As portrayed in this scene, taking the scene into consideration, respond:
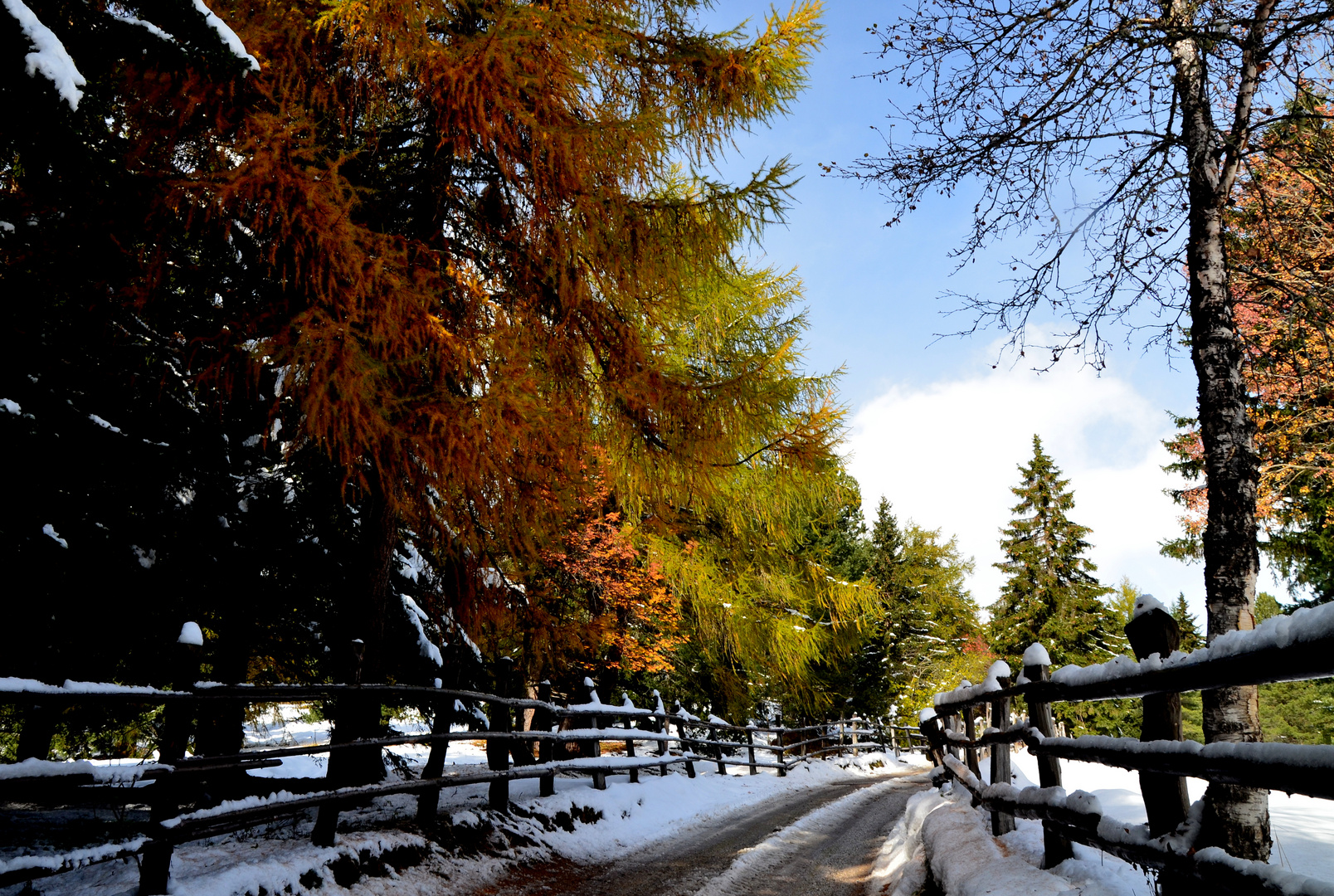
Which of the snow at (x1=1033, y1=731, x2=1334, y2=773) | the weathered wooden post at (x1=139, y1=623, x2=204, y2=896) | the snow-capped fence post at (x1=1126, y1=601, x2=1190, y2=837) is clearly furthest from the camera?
the weathered wooden post at (x1=139, y1=623, x2=204, y2=896)

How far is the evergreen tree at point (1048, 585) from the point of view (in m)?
29.5

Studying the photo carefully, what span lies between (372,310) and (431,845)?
4.25 meters

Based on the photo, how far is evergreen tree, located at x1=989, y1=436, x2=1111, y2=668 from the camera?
96.9 ft

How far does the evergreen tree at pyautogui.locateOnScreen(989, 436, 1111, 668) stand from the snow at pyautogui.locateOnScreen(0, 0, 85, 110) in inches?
1255

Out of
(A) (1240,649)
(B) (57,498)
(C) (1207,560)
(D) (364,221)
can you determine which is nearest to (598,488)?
(D) (364,221)

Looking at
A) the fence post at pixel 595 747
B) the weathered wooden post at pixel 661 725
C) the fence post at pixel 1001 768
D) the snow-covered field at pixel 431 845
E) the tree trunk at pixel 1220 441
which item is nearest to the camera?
the snow-covered field at pixel 431 845

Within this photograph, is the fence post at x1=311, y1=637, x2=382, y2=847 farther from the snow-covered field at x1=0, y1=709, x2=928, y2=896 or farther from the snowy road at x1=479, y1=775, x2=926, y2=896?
the snowy road at x1=479, y1=775, x2=926, y2=896

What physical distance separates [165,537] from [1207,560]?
9.00 metres

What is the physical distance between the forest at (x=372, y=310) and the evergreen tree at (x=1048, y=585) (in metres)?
21.1

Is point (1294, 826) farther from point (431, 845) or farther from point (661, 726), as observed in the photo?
point (661, 726)

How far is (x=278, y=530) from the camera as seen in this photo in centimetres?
804

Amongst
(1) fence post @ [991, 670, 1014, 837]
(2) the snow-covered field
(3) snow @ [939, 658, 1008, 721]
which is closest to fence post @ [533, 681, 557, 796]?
(2) the snow-covered field

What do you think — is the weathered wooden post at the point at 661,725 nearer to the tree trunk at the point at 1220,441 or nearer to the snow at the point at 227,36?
the tree trunk at the point at 1220,441

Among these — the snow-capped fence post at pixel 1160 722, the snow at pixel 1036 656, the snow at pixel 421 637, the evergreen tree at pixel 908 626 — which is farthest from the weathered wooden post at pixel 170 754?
the evergreen tree at pixel 908 626
